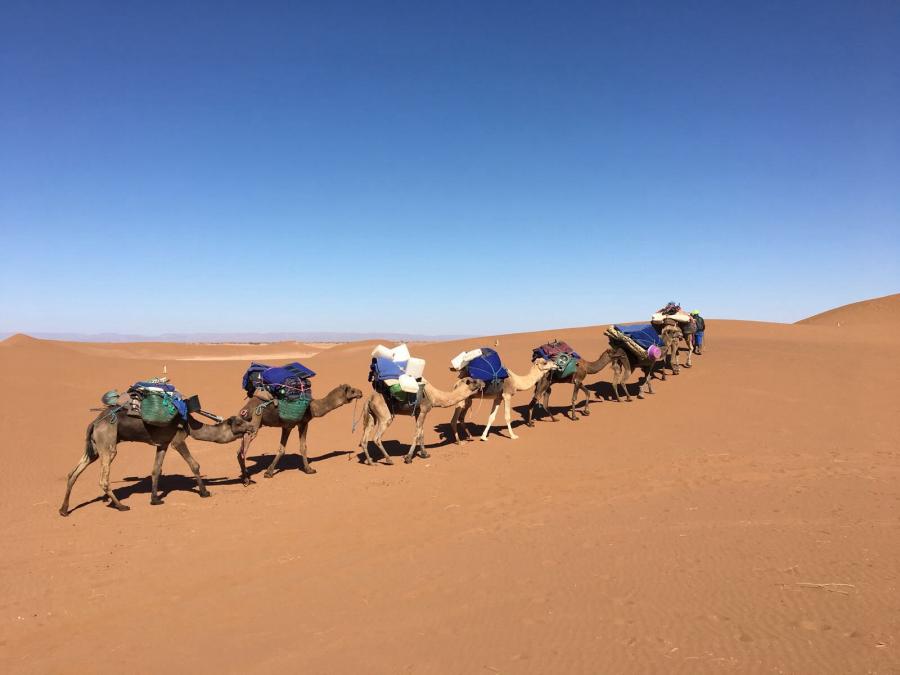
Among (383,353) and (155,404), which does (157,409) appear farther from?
(383,353)

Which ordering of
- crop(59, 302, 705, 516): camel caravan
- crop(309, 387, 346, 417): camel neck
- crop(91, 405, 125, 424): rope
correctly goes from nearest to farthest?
crop(91, 405, 125, 424): rope → crop(59, 302, 705, 516): camel caravan → crop(309, 387, 346, 417): camel neck

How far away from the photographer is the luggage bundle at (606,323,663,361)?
16.2m

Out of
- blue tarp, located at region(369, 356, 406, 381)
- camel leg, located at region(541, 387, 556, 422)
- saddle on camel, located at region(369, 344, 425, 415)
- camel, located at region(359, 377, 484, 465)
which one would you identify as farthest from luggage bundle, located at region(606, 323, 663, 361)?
blue tarp, located at region(369, 356, 406, 381)

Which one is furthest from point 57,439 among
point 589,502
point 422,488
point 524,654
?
point 524,654

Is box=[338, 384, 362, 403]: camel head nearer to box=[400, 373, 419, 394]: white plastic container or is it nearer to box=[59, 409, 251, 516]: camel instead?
box=[400, 373, 419, 394]: white plastic container

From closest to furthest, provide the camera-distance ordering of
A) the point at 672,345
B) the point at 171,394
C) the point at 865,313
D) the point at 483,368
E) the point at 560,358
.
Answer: the point at 171,394, the point at 483,368, the point at 560,358, the point at 672,345, the point at 865,313

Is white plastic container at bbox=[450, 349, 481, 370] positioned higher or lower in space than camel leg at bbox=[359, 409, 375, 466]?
higher

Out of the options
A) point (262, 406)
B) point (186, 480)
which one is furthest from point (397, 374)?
point (186, 480)

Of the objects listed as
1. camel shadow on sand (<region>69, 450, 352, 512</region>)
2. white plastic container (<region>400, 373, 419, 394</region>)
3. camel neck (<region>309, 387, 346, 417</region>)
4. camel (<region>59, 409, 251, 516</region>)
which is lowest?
camel shadow on sand (<region>69, 450, 352, 512</region>)

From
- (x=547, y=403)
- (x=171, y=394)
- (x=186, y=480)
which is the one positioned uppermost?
(x=171, y=394)

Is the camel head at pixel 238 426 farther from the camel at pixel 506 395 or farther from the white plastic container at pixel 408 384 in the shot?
the camel at pixel 506 395

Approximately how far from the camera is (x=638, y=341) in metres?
16.4

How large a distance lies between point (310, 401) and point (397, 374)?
6.35 ft

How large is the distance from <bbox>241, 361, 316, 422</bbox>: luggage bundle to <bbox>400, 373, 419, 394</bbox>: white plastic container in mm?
1913
